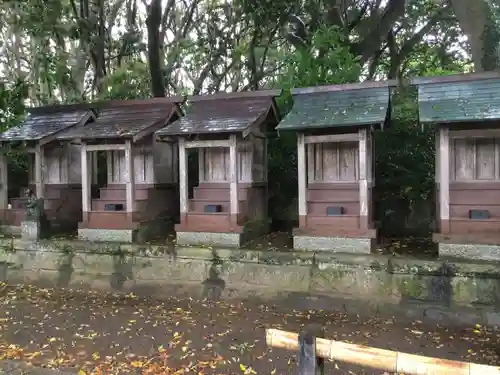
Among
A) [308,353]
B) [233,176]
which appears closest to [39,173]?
[233,176]

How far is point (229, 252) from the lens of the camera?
27.1 ft

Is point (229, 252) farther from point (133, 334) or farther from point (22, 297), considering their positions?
point (22, 297)

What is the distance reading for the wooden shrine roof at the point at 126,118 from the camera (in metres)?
9.28

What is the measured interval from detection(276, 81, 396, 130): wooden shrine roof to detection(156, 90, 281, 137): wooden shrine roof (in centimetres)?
70

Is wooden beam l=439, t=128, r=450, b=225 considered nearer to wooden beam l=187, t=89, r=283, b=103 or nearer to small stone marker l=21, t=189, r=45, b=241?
wooden beam l=187, t=89, r=283, b=103

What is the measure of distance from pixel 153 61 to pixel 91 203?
5515mm

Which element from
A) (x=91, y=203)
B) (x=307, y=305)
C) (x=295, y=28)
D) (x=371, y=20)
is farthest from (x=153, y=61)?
(x=307, y=305)

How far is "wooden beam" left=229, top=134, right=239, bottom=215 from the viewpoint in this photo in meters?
8.40

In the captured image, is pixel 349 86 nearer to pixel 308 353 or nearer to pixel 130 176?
pixel 130 176

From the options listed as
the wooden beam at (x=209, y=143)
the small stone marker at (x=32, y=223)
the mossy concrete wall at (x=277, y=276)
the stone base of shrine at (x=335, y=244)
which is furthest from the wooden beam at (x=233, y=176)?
the small stone marker at (x=32, y=223)

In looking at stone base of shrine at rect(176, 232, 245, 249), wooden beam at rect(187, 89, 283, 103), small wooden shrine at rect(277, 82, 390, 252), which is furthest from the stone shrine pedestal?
small wooden shrine at rect(277, 82, 390, 252)

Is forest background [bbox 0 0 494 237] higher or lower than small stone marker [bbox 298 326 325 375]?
higher

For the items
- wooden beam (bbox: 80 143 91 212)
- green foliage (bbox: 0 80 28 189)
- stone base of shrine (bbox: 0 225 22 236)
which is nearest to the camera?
wooden beam (bbox: 80 143 91 212)

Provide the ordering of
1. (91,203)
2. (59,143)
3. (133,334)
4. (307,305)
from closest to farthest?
1. (133,334)
2. (307,305)
3. (91,203)
4. (59,143)
